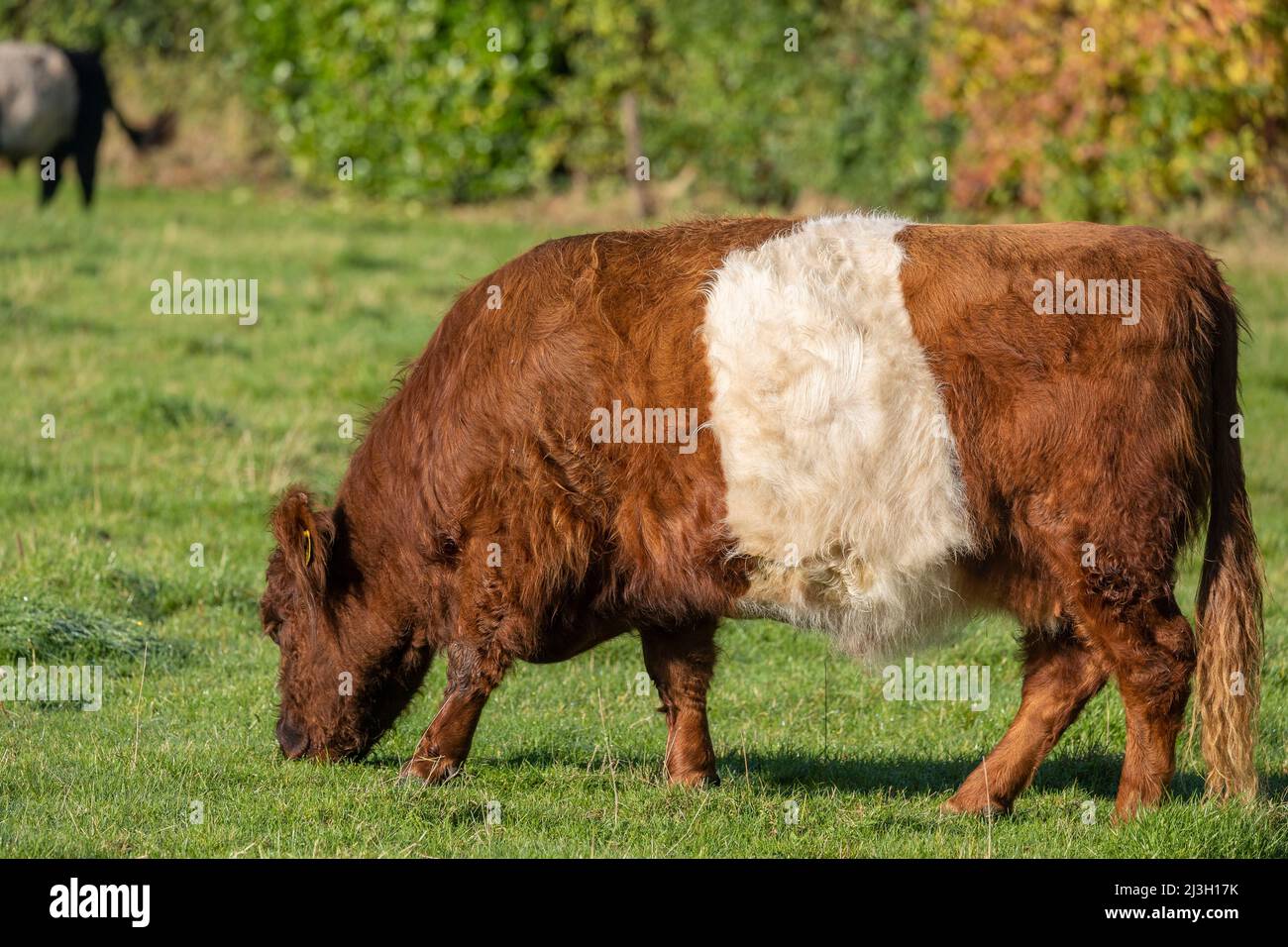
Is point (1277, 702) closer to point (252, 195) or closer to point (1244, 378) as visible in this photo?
point (1244, 378)

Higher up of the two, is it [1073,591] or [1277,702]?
[1073,591]

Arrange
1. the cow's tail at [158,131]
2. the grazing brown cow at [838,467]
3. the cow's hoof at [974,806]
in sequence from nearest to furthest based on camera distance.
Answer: the grazing brown cow at [838,467] → the cow's hoof at [974,806] → the cow's tail at [158,131]

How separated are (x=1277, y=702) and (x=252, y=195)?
1497 centimetres

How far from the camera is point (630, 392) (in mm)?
5250

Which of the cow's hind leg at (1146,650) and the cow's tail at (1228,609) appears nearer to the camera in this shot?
the cow's hind leg at (1146,650)

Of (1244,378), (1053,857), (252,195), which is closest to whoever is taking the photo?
(1053,857)

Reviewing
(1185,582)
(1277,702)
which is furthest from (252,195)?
(1277,702)

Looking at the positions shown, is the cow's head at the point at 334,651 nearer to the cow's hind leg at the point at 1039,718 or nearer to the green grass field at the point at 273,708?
the green grass field at the point at 273,708

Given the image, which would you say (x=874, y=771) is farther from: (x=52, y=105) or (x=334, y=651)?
(x=52, y=105)

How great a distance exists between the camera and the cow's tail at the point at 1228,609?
535 centimetres

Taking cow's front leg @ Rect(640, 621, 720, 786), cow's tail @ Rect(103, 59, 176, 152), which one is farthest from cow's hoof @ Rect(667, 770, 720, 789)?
cow's tail @ Rect(103, 59, 176, 152)

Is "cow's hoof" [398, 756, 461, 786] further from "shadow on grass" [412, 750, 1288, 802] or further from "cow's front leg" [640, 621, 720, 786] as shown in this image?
"cow's front leg" [640, 621, 720, 786]

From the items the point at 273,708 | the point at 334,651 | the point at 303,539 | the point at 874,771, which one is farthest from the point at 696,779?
the point at 273,708

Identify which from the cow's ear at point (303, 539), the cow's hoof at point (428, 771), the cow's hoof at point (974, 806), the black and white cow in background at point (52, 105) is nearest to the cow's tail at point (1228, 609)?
the cow's hoof at point (974, 806)
